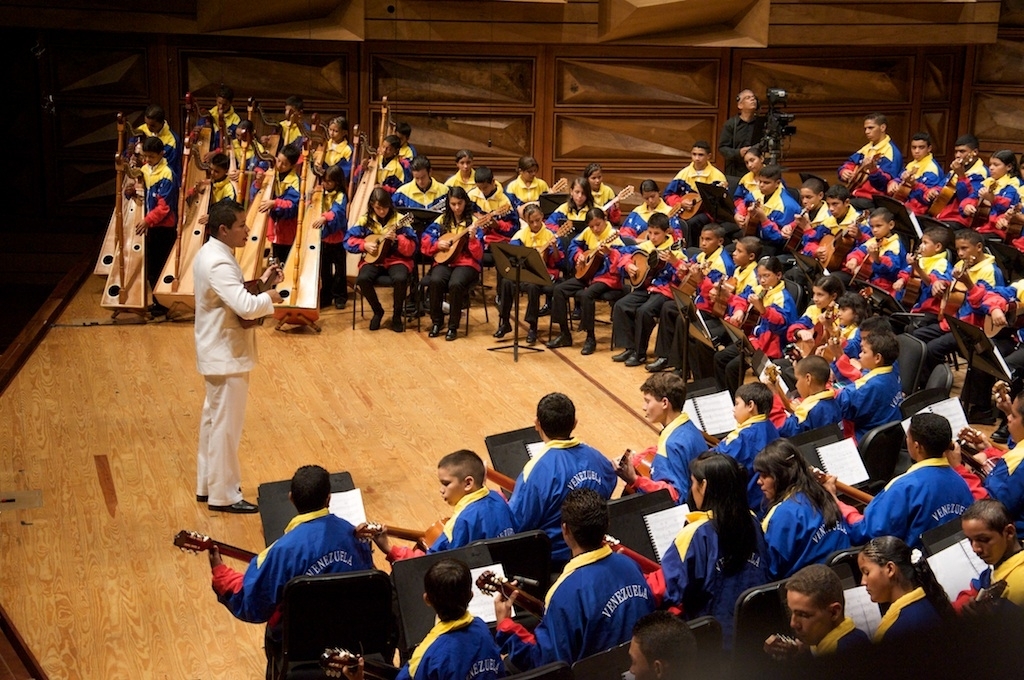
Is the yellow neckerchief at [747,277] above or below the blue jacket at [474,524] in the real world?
above

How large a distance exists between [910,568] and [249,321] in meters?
3.74

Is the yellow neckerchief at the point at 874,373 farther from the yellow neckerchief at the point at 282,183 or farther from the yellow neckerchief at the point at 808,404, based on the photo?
the yellow neckerchief at the point at 282,183

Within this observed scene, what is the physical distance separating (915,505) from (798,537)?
67cm

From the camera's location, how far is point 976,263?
7941mm

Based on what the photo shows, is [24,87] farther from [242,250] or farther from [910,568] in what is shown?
[910,568]

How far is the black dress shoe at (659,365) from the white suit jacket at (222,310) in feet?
13.0

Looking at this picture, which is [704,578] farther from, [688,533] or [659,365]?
[659,365]

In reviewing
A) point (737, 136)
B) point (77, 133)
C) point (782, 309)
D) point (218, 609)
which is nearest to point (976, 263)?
point (782, 309)

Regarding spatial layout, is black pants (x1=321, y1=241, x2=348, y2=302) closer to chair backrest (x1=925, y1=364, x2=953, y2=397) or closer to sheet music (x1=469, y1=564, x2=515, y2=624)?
chair backrest (x1=925, y1=364, x2=953, y2=397)

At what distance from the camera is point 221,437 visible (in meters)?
6.25

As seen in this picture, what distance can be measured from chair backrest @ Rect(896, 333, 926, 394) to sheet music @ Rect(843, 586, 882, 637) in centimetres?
361

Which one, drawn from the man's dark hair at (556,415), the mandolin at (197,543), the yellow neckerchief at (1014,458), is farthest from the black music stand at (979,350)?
the mandolin at (197,543)

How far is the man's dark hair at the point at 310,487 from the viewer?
13.3ft

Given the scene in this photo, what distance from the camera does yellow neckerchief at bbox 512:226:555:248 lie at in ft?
32.7
